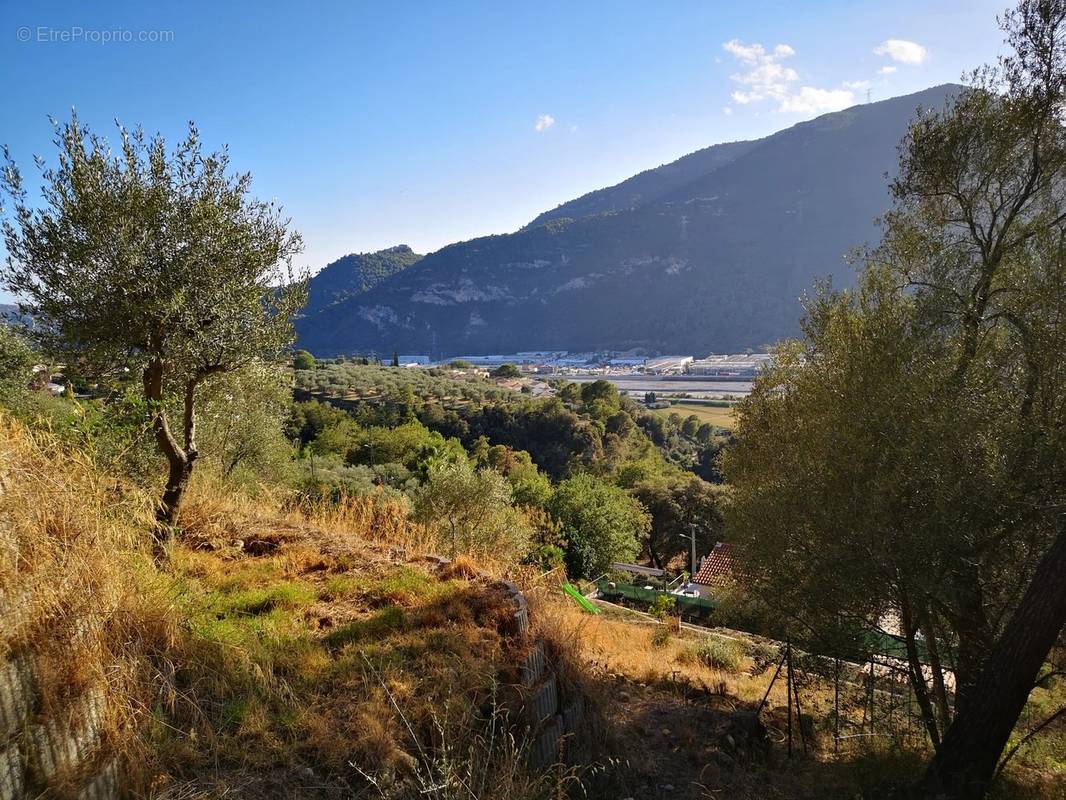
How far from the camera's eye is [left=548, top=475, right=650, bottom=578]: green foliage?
30859mm

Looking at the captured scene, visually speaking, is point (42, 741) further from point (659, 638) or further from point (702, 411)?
point (702, 411)

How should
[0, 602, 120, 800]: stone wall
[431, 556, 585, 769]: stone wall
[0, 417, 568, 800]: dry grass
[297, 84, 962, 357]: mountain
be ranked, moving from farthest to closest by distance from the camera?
1. [297, 84, 962, 357]: mountain
2. [431, 556, 585, 769]: stone wall
3. [0, 417, 568, 800]: dry grass
4. [0, 602, 120, 800]: stone wall

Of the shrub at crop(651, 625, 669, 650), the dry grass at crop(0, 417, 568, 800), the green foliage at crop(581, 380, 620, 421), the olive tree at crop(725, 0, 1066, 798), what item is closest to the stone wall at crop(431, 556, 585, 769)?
the dry grass at crop(0, 417, 568, 800)

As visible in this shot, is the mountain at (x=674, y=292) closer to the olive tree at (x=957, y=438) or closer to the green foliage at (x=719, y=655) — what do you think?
the green foliage at (x=719, y=655)

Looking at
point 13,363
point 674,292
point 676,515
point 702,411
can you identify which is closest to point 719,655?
point 13,363

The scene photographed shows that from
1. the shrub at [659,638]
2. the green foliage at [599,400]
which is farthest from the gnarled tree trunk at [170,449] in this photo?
the green foliage at [599,400]

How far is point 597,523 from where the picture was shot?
31.5 meters

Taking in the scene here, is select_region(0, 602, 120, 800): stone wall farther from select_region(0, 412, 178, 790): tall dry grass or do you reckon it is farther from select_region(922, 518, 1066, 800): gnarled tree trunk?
select_region(922, 518, 1066, 800): gnarled tree trunk

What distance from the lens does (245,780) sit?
3.36 metres

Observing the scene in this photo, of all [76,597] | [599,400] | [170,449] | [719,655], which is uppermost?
[170,449]

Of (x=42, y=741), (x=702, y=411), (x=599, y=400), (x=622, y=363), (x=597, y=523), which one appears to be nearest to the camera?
(x=42, y=741)

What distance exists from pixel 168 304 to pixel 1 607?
138 inches

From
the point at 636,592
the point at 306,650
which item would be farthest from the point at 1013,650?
the point at 636,592

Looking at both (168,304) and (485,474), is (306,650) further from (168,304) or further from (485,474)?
(485,474)
